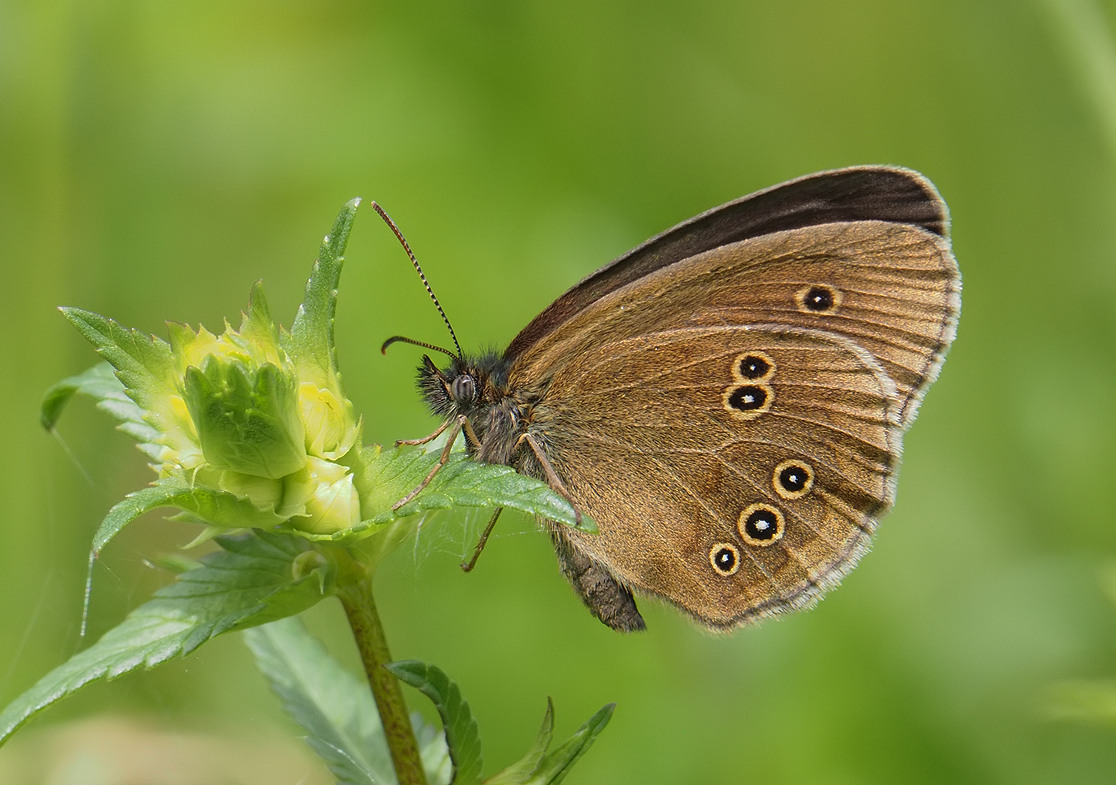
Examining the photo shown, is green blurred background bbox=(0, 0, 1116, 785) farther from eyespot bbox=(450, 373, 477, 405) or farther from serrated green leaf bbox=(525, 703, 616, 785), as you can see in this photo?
serrated green leaf bbox=(525, 703, 616, 785)

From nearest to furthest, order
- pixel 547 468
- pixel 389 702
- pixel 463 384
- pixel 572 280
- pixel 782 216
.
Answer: pixel 389 702 → pixel 547 468 → pixel 463 384 → pixel 782 216 → pixel 572 280

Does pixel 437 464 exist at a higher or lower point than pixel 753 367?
higher

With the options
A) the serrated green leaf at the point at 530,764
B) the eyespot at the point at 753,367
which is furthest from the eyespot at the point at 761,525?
the serrated green leaf at the point at 530,764

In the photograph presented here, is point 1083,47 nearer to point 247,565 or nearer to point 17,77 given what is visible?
point 247,565

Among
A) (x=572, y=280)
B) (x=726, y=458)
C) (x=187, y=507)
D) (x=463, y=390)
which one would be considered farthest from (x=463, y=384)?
Result: (x=572, y=280)

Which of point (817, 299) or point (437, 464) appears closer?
point (437, 464)

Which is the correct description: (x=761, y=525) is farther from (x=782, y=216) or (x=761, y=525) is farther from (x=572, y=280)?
(x=572, y=280)

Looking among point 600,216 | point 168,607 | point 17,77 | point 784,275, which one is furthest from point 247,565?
point 600,216
